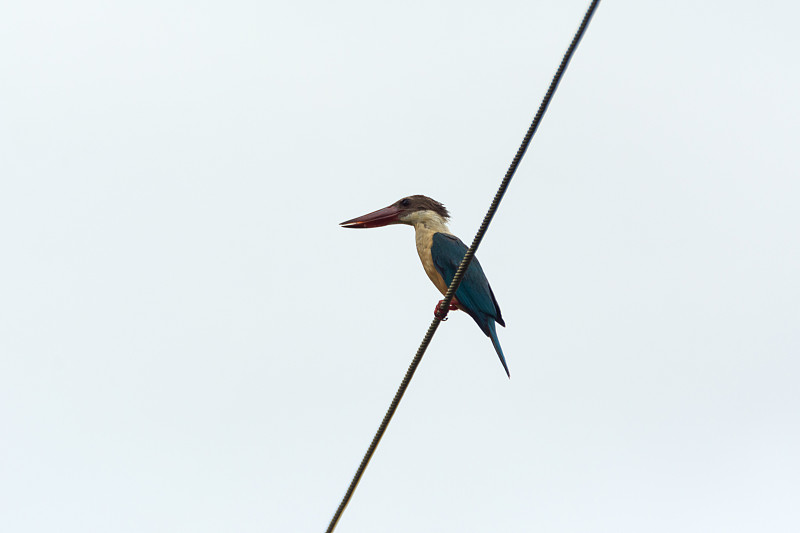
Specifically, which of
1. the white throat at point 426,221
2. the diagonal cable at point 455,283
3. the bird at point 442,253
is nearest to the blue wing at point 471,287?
the bird at point 442,253

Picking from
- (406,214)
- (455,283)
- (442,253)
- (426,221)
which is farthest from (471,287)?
(455,283)

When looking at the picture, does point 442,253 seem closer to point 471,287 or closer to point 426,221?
point 471,287

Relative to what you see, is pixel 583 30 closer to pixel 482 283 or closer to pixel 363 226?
pixel 482 283

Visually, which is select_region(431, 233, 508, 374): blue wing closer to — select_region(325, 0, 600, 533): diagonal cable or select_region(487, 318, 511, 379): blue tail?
select_region(487, 318, 511, 379): blue tail

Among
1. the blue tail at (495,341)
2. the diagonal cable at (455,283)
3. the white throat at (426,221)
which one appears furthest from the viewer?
the white throat at (426,221)

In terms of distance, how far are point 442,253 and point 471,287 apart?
520mm

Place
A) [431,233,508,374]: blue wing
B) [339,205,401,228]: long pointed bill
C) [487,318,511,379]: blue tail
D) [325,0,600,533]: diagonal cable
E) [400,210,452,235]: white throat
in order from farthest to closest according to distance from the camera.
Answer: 1. [339,205,401,228]: long pointed bill
2. [400,210,452,235]: white throat
3. [431,233,508,374]: blue wing
4. [487,318,511,379]: blue tail
5. [325,0,600,533]: diagonal cable

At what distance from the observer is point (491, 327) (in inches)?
301

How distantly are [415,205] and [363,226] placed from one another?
595 millimetres

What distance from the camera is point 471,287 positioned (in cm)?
775

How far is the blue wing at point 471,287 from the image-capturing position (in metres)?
7.64

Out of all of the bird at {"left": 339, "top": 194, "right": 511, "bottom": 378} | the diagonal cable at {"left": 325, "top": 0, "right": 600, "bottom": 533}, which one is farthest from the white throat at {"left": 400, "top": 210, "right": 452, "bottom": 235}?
the diagonal cable at {"left": 325, "top": 0, "right": 600, "bottom": 533}

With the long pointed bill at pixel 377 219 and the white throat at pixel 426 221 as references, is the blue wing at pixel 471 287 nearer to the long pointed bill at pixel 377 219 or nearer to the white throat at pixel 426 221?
the white throat at pixel 426 221

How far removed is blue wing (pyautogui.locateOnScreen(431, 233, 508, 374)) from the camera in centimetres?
764
